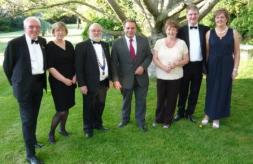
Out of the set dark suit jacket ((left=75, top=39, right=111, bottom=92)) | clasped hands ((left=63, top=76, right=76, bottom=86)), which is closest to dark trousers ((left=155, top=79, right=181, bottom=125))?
dark suit jacket ((left=75, top=39, right=111, bottom=92))

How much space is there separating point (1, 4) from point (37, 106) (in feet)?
19.5

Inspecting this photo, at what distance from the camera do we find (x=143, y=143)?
227 inches

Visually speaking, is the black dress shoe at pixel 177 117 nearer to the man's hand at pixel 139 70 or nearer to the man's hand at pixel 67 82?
the man's hand at pixel 139 70

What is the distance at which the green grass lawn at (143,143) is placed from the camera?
5242 mm

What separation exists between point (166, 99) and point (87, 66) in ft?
5.00

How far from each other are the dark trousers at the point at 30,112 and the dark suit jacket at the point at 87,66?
2.21 ft

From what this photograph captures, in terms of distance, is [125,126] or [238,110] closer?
[125,126]

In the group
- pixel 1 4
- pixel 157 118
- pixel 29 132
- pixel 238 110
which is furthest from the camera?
pixel 1 4

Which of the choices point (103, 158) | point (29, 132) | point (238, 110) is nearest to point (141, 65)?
point (103, 158)

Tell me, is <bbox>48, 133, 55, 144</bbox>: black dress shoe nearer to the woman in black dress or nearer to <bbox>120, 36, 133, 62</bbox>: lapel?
the woman in black dress

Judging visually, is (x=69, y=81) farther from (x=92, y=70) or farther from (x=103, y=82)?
(x=103, y=82)

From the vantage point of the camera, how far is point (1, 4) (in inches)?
401

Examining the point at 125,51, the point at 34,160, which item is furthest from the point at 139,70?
the point at 34,160

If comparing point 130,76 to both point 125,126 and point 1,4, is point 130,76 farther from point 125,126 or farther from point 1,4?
point 1,4
